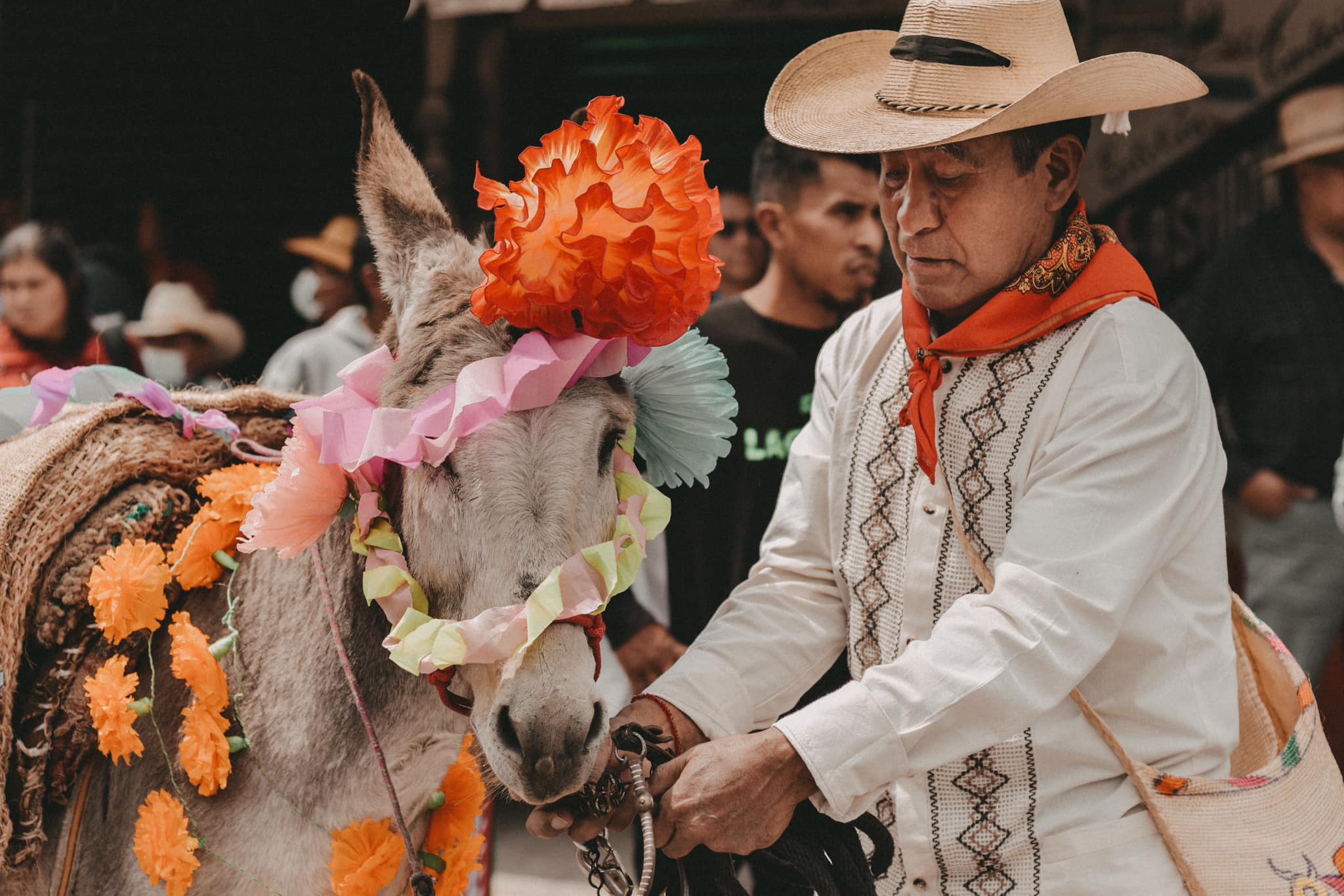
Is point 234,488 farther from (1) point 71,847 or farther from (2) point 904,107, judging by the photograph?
(2) point 904,107

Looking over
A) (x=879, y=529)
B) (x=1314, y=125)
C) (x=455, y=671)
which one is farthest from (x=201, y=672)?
(x=1314, y=125)

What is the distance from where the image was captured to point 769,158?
455 cm

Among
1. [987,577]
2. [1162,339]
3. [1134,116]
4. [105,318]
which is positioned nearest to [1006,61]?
[1162,339]

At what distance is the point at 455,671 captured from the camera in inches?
84.0

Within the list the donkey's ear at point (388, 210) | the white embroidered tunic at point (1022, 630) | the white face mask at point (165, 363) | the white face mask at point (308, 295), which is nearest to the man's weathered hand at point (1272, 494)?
the white embroidered tunic at point (1022, 630)

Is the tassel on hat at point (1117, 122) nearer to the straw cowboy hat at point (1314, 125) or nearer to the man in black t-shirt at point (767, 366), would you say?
the man in black t-shirt at point (767, 366)

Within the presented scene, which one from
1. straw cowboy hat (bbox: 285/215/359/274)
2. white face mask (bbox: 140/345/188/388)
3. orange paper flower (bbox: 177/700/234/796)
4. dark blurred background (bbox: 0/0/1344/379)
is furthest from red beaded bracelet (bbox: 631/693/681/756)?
dark blurred background (bbox: 0/0/1344/379)

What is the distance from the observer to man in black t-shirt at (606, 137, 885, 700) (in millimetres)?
4070

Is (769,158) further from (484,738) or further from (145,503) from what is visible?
(484,738)

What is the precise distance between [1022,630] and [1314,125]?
4.07 m

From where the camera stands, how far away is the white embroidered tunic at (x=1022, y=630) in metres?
1.96

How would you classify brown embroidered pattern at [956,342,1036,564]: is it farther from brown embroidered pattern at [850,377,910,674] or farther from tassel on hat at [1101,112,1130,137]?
tassel on hat at [1101,112,1130,137]

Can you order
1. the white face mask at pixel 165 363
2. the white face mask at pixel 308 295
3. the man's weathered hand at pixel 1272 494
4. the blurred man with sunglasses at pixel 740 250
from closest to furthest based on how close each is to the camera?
the man's weathered hand at pixel 1272 494 → the blurred man with sunglasses at pixel 740 250 → the white face mask at pixel 165 363 → the white face mask at pixel 308 295

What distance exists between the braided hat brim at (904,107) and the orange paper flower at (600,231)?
376 mm
